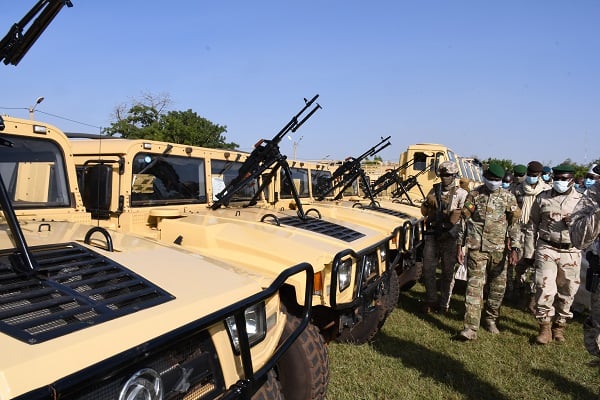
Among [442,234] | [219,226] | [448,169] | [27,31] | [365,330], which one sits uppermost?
[27,31]

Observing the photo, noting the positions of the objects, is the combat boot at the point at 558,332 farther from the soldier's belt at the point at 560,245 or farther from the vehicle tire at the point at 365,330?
the vehicle tire at the point at 365,330

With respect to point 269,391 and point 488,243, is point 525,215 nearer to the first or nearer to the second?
point 488,243

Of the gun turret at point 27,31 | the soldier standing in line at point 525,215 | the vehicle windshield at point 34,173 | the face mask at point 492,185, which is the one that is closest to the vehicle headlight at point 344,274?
the vehicle windshield at point 34,173

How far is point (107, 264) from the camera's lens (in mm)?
1860

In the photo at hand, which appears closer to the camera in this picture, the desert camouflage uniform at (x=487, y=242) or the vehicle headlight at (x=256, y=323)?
the vehicle headlight at (x=256, y=323)

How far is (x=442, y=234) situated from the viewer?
5.33 meters

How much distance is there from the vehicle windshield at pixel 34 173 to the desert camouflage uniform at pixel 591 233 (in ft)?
→ 10.5

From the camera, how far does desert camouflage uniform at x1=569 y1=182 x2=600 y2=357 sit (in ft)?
8.57

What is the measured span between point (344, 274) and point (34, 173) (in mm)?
2043

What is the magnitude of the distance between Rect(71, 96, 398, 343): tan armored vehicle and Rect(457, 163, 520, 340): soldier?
105 cm

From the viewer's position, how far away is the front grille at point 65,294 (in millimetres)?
1296

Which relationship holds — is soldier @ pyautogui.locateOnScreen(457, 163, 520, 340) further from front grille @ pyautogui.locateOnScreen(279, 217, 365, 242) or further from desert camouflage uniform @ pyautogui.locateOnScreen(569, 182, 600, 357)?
desert camouflage uniform @ pyautogui.locateOnScreen(569, 182, 600, 357)

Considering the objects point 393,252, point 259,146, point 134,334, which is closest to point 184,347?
point 134,334

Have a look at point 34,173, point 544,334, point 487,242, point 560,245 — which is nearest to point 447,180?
point 487,242
